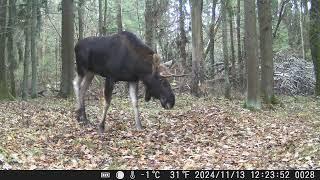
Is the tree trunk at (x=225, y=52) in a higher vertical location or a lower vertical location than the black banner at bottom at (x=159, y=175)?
higher

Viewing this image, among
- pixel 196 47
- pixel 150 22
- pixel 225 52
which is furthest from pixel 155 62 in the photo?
pixel 150 22

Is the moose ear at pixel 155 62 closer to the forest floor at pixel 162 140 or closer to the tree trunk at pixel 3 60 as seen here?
the forest floor at pixel 162 140

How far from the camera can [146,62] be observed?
40.9 feet

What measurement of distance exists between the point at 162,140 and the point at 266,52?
10.1 metres

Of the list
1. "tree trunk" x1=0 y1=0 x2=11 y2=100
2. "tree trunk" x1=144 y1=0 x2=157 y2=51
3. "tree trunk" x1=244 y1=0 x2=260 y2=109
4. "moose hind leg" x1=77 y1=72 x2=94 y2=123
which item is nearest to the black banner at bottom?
"moose hind leg" x1=77 y1=72 x2=94 y2=123

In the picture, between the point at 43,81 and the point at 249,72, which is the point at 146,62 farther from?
the point at 43,81

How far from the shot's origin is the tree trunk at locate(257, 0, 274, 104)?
65.3 feet

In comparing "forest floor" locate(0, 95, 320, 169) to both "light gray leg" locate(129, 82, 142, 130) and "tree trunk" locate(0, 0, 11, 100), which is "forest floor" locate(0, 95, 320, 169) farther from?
"tree trunk" locate(0, 0, 11, 100)

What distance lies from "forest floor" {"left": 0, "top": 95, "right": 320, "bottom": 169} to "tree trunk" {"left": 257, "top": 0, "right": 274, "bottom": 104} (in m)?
2.65

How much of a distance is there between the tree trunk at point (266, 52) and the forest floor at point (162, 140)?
8.70 feet

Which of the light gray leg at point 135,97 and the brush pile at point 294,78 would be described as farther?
the brush pile at point 294,78

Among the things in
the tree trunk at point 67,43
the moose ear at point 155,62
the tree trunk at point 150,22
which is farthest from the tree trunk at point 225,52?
the moose ear at point 155,62

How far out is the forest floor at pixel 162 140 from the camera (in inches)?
350

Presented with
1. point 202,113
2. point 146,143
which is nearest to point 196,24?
point 202,113
